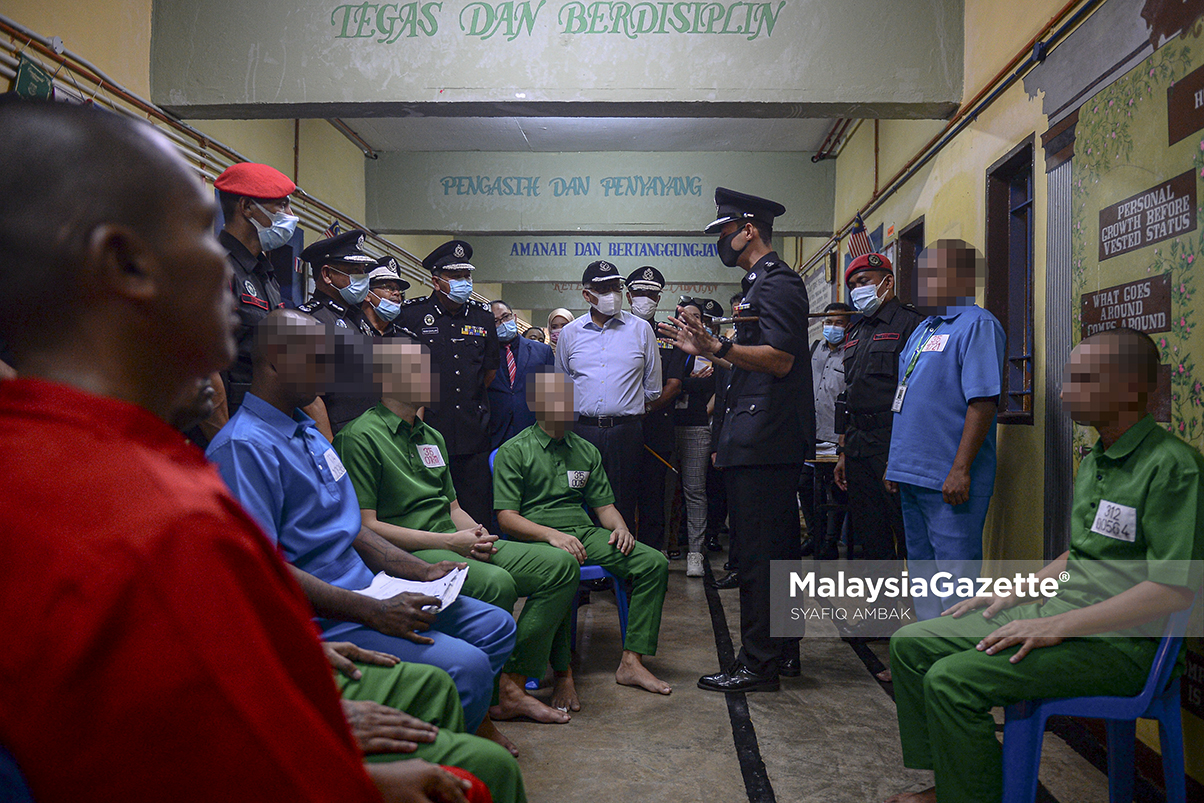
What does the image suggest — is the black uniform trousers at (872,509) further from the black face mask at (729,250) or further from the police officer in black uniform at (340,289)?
the police officer in black uniform at (340,289)

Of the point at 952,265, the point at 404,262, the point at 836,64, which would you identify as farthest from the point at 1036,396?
the point at 404,262

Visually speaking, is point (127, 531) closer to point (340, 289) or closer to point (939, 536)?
point (939, 536)

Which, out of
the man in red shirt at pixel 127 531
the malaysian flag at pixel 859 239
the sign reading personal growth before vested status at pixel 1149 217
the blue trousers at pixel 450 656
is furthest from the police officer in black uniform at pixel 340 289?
the malaysian flag at pixel 859 239

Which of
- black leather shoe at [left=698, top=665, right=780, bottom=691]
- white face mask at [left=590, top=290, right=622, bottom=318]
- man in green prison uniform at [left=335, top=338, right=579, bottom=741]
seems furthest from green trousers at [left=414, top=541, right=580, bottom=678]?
white face mask at [left=590, top=290, right=622, bottom=318]

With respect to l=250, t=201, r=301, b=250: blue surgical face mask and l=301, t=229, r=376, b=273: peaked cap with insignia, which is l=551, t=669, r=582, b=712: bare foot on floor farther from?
l=301, t=229, r=376, b=273: peaked cap with insignia

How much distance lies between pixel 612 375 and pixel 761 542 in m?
1.36

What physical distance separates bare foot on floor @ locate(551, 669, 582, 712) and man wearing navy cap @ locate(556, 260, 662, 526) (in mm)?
1109

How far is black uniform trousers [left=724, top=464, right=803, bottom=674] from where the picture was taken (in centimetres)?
285

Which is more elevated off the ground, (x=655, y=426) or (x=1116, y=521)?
(x=655, y=426)

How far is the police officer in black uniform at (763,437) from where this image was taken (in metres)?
2.84

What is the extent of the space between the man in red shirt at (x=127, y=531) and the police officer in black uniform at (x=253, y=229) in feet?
6.62

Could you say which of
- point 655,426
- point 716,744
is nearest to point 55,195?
point 716,744

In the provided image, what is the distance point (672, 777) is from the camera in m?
2.17

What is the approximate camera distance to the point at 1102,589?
1688 millimetres
